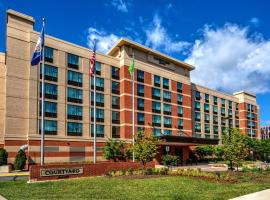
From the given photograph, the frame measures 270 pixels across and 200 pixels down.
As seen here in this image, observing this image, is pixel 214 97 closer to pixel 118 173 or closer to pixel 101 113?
pixel 101 113

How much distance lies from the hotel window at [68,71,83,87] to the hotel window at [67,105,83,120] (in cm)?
385

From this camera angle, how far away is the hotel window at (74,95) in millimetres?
44625

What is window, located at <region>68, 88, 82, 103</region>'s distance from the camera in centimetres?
4463

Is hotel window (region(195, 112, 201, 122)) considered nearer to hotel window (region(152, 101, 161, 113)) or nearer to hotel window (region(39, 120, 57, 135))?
hotel window (region(152, 101, 161, 113))

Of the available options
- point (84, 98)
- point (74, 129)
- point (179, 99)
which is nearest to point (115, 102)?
point (84, 98)

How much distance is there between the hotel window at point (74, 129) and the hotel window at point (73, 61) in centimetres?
952

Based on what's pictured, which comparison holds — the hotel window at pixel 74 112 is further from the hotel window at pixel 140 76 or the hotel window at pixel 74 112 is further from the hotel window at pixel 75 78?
the hotel window at pixel 140 76

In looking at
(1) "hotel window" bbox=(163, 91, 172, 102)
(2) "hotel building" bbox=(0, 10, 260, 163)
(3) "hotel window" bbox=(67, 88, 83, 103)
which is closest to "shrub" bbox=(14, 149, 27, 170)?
(2) "hotel building" bbox=(0, 10, 260, 163)

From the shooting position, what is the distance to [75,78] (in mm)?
45625

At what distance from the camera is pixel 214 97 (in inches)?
2911

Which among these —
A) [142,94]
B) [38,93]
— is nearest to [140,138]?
[38,93]

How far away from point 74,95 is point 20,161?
13816 mm

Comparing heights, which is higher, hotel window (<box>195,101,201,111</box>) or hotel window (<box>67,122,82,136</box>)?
hotel window (<box>195,101,201,111</box>)

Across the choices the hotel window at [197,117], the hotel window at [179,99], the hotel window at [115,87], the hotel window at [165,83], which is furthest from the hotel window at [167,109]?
the hotel window at [197,117]
